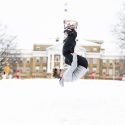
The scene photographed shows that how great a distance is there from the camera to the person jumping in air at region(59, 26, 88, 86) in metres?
8.55

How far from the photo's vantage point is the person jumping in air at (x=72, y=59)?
8.55 m

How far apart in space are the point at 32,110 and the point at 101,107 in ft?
4.32

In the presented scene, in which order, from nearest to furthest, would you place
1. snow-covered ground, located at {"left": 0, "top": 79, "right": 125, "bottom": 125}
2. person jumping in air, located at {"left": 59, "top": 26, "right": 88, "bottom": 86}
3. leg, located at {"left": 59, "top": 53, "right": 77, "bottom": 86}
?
snow-covered ground, located at {"left": 0, "top": 79, "right": 125, "bottom": 125}, person jumping in air, located at {"left": 59, "top": 26, "right": 88, "bottom": 86}, leg, located at {"left": 59, "top": 53, "right": 77, "bottom": 86}

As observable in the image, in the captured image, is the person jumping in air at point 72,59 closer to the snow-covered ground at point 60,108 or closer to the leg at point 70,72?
the leg at point 70,72

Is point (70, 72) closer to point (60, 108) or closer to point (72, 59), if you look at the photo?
point (72, 59)

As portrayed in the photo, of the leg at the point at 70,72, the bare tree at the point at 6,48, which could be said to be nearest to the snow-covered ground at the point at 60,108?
the leg at the point at 70,72

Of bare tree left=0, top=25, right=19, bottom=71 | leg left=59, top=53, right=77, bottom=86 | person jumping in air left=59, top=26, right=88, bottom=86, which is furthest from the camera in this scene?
bare tree left=0, top=25, right=19, bottom=71

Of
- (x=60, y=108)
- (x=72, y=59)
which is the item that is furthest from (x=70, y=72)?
(x=60, y=108)

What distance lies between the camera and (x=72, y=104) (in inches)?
306

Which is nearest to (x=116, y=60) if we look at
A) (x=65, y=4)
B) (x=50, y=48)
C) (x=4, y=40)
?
(x=50, y=48)

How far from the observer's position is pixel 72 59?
28.9ft

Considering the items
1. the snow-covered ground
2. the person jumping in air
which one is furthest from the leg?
the snow-covered ground

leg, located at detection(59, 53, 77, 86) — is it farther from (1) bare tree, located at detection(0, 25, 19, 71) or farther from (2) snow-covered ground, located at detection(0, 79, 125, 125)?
(1) bare tree, located at detection(0, 25, 19, 71)

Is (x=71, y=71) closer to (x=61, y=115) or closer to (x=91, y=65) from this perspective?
(x=61, y=115)
